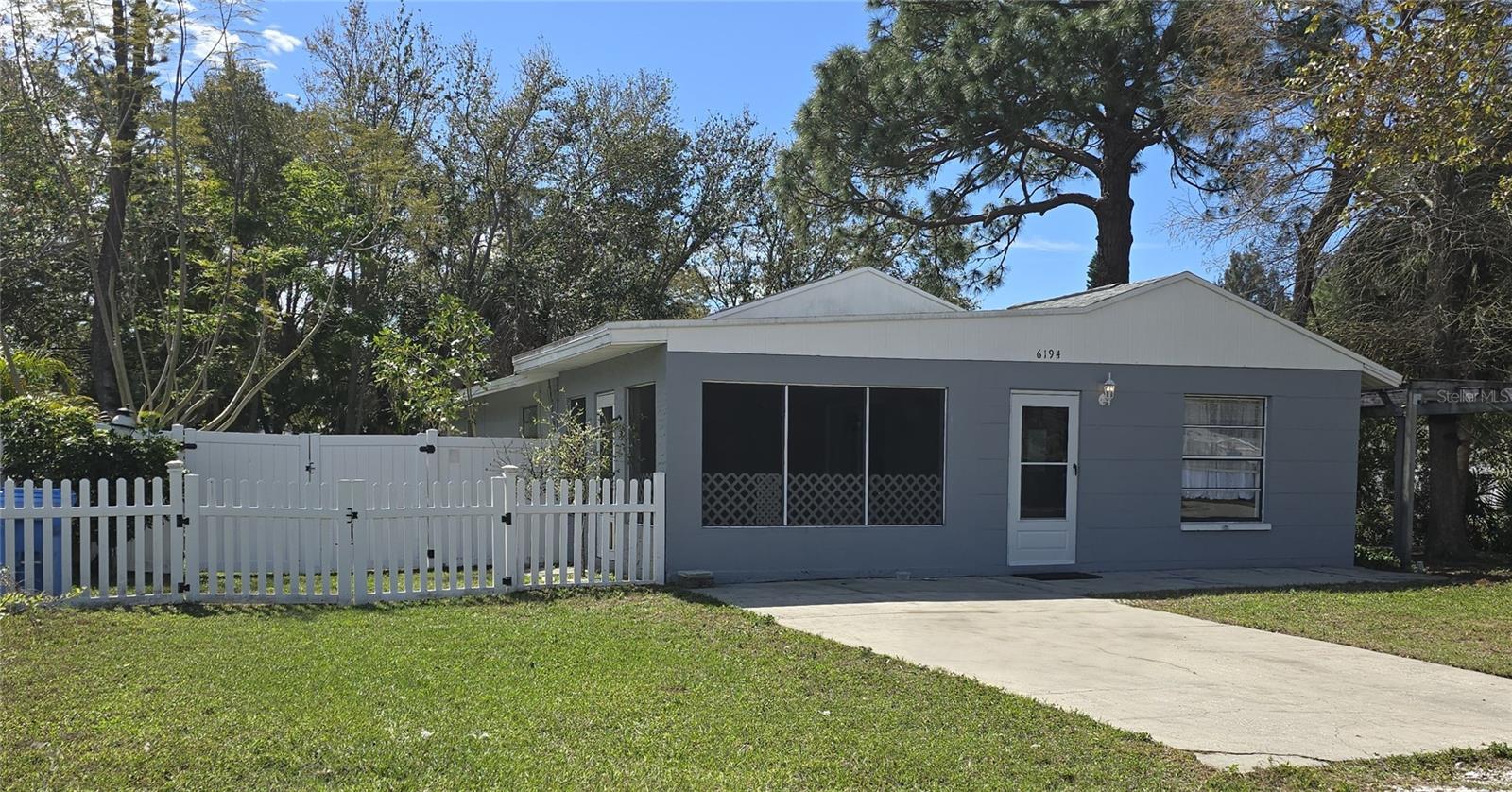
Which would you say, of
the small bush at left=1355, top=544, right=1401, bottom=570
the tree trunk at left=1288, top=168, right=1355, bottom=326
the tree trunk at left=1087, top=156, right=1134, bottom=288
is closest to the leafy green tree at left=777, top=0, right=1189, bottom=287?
the tree trunk at left=1087, top=156, right=1134, bottom=288

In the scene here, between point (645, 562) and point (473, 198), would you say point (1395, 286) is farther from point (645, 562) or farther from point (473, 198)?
point (473, 198)

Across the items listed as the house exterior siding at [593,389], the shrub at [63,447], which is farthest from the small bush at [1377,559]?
the shrub at [63,447]

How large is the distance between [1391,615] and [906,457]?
460cm

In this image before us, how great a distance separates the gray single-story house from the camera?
434 inches

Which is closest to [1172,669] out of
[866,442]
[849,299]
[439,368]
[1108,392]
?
[866,442]

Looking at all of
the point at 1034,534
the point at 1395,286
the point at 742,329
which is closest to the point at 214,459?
the point at 742,329

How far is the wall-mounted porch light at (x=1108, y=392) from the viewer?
1204 centimetres

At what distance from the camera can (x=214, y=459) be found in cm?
1155

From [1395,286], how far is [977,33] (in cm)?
759

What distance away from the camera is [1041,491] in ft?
39.9

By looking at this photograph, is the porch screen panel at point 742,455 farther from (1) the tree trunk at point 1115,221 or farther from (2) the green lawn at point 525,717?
(1) the tree trunk at point 1115,221

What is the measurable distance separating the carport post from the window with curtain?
2071 millimetres

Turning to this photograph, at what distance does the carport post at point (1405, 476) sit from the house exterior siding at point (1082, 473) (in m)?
0.81

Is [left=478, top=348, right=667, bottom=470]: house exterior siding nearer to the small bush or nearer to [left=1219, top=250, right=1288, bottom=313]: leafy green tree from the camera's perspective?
the small bush
